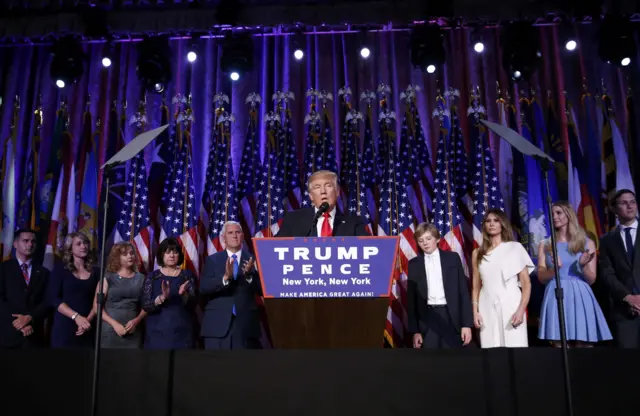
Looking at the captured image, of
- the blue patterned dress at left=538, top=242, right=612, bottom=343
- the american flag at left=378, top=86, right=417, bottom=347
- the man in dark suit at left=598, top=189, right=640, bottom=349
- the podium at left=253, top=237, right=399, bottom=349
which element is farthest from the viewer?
the american flag at left=378, top=86, right=417, bottom=347

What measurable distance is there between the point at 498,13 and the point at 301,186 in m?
2.50

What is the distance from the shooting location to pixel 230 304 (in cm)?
477

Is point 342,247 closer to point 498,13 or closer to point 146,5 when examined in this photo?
point 498,13

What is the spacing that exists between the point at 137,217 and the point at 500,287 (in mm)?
3533

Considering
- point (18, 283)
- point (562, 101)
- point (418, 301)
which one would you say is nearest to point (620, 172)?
point (562, 101)

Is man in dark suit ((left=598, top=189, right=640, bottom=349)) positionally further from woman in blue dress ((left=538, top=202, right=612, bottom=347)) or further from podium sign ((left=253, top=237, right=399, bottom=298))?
podium sign ((left=253, top=237, right=399, bottom=298))

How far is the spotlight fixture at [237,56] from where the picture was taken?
20.4ft

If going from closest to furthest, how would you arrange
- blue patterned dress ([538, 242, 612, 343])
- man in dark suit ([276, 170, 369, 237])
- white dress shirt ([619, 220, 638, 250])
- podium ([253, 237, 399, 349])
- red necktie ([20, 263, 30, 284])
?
podium ([253, 237, 399, 349]) → man in dark suit ([276, 170, 369, 237]) → blue patterned dress ([538, 242, 612, 343]) → white dress shirt ([619, 220, 638, 250]) → red necktie ([20, 263, 30, 284])

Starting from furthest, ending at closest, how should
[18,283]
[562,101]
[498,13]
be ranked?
[562,101] → [498,13] → [18,283]

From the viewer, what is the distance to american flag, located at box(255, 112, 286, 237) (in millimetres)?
6031

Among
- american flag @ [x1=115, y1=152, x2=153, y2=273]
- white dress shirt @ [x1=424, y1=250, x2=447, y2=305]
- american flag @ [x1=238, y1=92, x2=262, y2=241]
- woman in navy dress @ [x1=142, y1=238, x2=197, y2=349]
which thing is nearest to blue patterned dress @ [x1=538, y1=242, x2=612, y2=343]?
white dress shirt @ [x1=424, y1=250, x2=447, y2=305]

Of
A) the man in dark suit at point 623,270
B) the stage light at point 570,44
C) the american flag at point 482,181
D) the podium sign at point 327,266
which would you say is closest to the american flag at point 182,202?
the american flag at point 482,181

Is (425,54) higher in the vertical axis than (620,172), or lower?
higher

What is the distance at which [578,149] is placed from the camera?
6.14 m
